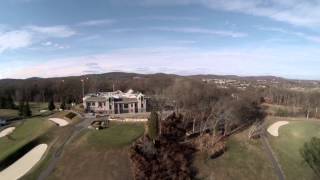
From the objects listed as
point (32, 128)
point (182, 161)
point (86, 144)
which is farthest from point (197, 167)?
point (32, 128)

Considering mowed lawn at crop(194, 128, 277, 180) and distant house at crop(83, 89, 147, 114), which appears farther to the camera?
distant house at crop(83, 89, 147, 114)

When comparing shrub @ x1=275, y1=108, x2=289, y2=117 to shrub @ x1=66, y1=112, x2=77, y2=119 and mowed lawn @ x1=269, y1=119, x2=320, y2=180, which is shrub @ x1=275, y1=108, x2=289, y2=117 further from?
shrub @ x1=66, y1=112, x2=77, y2=119

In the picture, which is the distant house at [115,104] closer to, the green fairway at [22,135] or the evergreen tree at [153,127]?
the green fairway at [22,135]

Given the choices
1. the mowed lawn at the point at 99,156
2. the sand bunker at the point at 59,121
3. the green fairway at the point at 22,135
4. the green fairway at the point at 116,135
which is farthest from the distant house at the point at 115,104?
the mowed lawn at the point at 99,156

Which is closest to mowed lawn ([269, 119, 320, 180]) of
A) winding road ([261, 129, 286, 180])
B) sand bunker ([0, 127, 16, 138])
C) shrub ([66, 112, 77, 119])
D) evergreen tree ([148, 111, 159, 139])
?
winding road ([261, 129, 286, 180])

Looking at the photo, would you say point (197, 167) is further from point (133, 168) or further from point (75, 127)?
point (75, 127)

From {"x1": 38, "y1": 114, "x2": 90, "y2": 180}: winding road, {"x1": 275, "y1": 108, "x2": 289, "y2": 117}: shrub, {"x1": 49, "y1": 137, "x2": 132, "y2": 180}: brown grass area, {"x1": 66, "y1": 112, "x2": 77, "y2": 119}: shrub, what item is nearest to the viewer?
{"x1": 49, "y1": 137, "x2": 132, "y2": 180}: brown grass area
